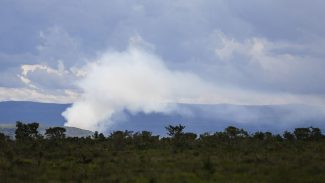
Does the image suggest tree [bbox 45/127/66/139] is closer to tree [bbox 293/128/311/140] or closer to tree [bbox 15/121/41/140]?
tree [bbox 15/121/41/140]

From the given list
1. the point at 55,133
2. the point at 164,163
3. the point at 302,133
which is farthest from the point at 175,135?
the point at 164,163

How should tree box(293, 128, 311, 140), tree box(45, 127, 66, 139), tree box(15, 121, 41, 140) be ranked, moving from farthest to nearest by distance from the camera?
tree box(45, 127, 66, 139), tree box(15, 121, 41, 140), tree box(293, 128, 311, 140)

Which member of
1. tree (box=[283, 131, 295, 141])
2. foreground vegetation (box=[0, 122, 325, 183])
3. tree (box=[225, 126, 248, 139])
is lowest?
foreground vegetation (box=[0, 122, 325, 183])

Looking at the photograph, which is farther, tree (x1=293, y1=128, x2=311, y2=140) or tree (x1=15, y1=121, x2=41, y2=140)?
tree (x1=15, y1=121, x2=41, y2=140)

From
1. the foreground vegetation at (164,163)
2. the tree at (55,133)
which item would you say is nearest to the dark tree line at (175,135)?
the tree at (55,133)

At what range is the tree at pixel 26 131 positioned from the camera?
2004 inches

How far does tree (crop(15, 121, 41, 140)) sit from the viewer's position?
50906mm

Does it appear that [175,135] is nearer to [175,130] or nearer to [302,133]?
[175,130]

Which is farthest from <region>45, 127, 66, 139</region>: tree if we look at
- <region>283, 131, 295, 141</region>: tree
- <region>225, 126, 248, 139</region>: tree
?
<region>283, 131, 295, 141</region>: tree

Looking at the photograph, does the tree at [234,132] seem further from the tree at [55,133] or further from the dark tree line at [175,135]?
the tree at [55,133]

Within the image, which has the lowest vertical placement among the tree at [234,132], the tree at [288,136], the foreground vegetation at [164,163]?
the foreground vegetation at [164,163]

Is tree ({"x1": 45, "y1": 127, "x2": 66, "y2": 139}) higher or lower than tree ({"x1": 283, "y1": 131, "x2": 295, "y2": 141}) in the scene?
higher

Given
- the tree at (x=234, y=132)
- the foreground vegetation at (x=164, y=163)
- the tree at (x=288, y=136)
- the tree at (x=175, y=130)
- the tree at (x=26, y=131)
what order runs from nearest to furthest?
the foreground vegetation at (x=164, y=163), the tree at (x=288, y=136), the tree at (x=234, y=132), the tree at (x=26, y=131), the tree at (x=175, y=130)

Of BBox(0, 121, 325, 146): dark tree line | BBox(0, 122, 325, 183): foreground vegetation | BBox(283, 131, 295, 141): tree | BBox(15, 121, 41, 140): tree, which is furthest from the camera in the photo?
BBox(15, 121, 41, 140): tree
